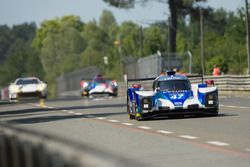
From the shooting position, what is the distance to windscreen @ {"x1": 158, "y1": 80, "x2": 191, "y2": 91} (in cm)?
2111

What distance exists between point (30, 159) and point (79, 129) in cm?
1253

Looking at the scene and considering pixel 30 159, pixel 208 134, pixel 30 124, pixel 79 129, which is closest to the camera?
pixel 30 159

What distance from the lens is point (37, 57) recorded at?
16012cm

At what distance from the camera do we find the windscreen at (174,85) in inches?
831

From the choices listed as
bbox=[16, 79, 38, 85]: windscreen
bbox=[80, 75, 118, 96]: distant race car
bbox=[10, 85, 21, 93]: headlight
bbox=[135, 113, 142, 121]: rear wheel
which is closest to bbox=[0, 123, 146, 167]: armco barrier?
bbox=[135, 113, 142, 121]: rear wheel

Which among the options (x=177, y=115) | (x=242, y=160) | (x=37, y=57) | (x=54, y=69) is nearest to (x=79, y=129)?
(x=177, y=115)

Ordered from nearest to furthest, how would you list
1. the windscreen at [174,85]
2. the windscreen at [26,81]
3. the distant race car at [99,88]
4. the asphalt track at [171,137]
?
the asphalt track at [171,137], the windscreen at [174,85], the windscreen at [26,81], the distant race car at [99,88]

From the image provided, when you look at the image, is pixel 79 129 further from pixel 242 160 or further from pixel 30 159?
pixel 30 159

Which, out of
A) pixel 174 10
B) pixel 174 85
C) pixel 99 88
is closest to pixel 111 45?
pixel 174 10

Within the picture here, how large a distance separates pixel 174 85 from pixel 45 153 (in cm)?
1594

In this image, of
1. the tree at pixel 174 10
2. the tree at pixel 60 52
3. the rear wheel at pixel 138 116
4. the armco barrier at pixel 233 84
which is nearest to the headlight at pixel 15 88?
the armco barrier at pixel 233 84

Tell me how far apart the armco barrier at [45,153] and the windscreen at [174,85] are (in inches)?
565

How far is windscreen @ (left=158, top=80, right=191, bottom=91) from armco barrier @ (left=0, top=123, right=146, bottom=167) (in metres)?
14.4

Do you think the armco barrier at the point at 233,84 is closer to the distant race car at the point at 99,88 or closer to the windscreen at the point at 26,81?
the distant race car at the point at 99,88
